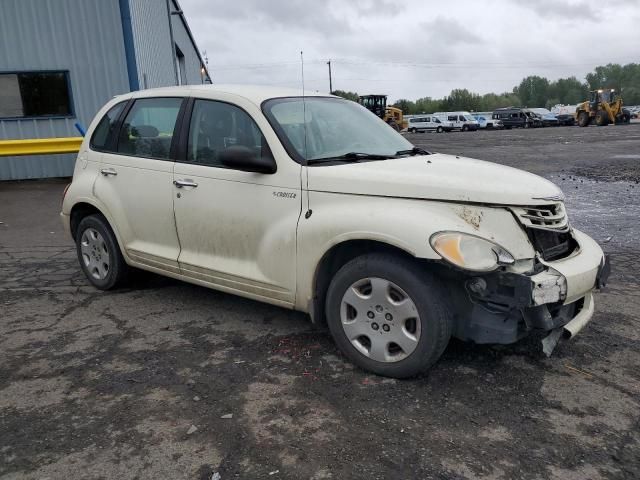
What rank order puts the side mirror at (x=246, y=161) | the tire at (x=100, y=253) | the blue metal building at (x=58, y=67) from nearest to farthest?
the side mirror at (x=246, y=161)
the tire at (x=100, y=253)
the blue metal building at (x=58, y=67)

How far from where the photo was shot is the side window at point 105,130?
199 inches

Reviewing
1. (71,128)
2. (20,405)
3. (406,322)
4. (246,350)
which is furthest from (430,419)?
(71,128)

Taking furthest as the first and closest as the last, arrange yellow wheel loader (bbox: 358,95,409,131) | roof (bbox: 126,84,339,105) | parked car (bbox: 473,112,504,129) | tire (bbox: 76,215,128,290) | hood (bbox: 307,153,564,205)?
parked car (bbox: 473,112,504,129), yellow wheel loader (bbox: 358,95,409,131), tire (bbox: 76,215,128,290), roof (bbox: 126,84,339,105), hood (bbox: 307,153,564,205)

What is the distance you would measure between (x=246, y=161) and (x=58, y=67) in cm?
1120

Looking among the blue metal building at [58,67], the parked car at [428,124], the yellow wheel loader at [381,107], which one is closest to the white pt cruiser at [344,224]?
the blue metal building at [58,67]

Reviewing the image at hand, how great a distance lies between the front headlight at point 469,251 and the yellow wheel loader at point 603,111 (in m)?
46.4

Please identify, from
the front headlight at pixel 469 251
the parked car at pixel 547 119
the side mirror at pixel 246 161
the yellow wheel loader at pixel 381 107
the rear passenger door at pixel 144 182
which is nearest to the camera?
the front headlight at pixel 469 251

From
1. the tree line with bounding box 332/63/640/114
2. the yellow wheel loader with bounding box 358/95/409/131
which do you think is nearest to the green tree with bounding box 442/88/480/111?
the tree line with bounding box 332/63/640/114

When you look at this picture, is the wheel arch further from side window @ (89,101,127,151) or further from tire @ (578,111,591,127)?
tire @ (578,111,591,127)

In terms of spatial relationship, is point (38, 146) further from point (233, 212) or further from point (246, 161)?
point (246, 161)

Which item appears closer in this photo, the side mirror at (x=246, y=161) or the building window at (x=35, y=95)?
the side mirror at (x=246, y=161)

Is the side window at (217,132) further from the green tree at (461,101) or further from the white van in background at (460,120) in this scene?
the green tree at (461,101)

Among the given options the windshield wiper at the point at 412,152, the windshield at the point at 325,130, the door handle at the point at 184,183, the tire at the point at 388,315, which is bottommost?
the tire at the point at 388,315

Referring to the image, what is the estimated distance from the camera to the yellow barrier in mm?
11781
